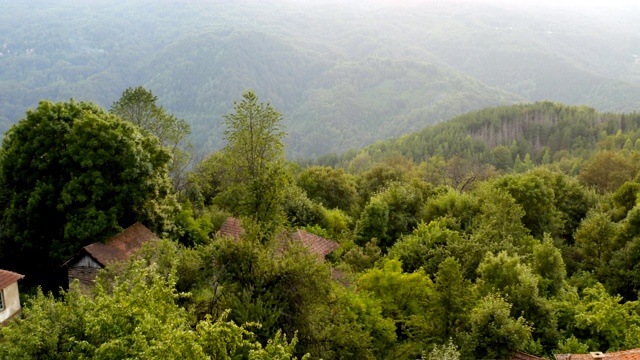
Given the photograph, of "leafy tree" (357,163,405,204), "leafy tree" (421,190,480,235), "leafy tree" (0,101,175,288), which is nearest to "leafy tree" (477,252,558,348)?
"leafy tree" (421,190,480,235)

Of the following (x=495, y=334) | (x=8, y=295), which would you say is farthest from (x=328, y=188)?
(x=495, y=334)

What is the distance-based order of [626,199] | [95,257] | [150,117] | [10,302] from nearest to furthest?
[10,302] → [95,257] → [150,117] → [626,199]

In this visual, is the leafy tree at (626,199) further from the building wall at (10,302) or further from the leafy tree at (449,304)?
the building wall at (10,302)

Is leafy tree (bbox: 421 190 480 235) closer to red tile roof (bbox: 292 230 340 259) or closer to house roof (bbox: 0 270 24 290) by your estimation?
red tile roof (bbox: 292 230 340 259)

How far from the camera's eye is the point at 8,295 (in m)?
30.0

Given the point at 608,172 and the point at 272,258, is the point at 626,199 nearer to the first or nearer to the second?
the point at 608,172

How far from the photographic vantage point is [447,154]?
16675 centimetres

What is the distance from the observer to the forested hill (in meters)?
160

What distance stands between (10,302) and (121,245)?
6329 mm

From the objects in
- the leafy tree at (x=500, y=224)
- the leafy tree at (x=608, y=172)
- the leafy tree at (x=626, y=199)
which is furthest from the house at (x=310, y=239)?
the leafy tree at (x=608, y=172)

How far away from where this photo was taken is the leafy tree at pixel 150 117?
45562 millimetres

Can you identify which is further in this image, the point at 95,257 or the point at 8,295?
the point at 95,257

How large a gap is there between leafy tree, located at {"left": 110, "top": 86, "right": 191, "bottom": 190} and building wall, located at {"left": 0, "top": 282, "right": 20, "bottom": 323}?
16.4 m

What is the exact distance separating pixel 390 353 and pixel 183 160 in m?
31.5
